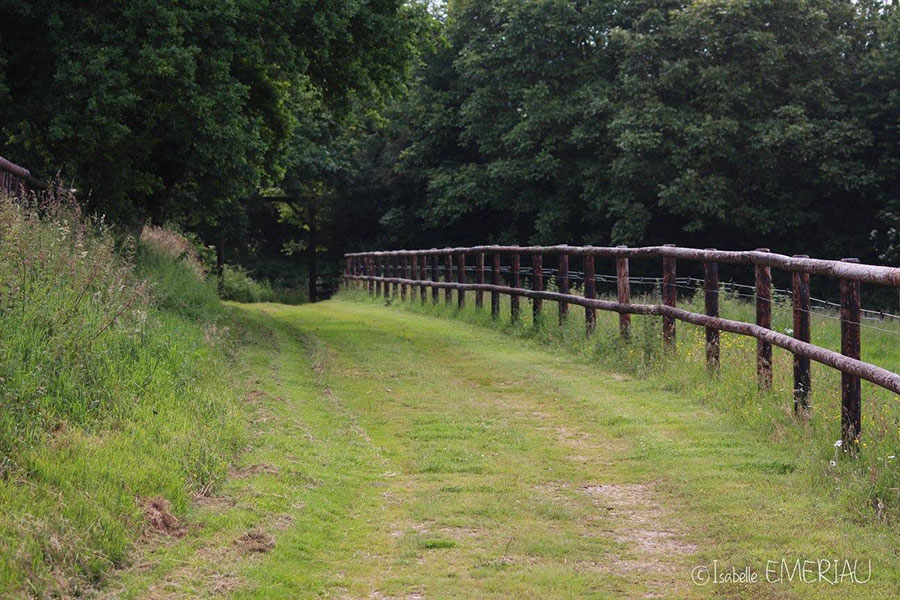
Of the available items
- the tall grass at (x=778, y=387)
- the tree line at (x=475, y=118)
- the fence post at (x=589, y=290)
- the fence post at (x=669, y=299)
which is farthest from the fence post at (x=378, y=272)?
the fence post at (x=669, y=299)

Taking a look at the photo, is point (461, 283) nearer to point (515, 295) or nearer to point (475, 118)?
point (515, 295)

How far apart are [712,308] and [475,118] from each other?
30.8m

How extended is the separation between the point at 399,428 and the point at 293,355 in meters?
5.07

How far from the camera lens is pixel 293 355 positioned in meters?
14.0

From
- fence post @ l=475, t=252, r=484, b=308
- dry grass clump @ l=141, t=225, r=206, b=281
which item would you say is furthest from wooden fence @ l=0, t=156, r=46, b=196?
fence post @ l=475, t=252, r=484, b=308

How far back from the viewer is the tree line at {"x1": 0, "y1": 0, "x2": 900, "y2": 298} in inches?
620

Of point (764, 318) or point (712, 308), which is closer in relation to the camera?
point (764, 318)

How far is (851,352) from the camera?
722 cm

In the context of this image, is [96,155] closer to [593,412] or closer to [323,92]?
[323,92]

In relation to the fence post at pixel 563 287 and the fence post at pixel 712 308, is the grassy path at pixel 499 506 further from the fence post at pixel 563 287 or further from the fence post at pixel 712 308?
the fence post at pixel 563 287

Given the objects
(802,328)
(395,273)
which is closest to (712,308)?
(802,328)

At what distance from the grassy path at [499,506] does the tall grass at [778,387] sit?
0.19m

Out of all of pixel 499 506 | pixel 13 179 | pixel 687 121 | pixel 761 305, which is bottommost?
pixel 499 506

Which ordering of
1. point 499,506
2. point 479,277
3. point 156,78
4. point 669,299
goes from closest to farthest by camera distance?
point 499,506 < point 669,299 < point 156,78 < point 479,277
